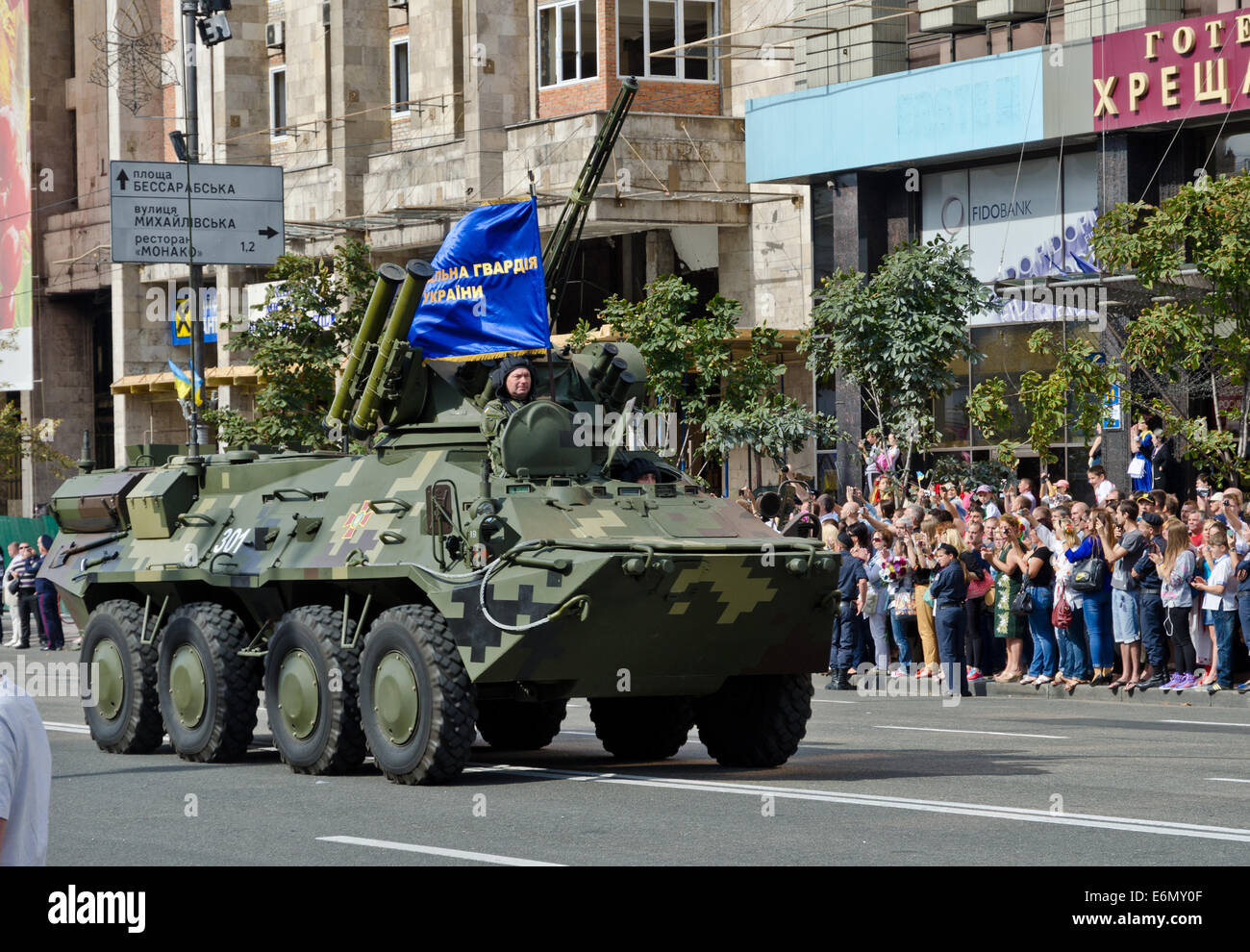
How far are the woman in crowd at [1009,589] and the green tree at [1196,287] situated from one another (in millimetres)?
2471

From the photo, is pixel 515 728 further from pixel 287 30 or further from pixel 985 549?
pixel 287 30

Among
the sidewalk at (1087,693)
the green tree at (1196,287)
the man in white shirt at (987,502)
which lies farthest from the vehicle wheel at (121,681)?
the green tree at (1196,287)

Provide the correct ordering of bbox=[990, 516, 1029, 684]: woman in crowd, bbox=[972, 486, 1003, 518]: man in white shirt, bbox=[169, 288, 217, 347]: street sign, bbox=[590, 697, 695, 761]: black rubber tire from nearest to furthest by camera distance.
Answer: bbox=[590, 697, 695, 761]: black rubber tire, bbox=[990, 516, 1029, 684]: woman in crowd, bbox=[972, 486, 1003, 518]: man in white shirt, bbox=[169, 288, 217, 347]: street sign

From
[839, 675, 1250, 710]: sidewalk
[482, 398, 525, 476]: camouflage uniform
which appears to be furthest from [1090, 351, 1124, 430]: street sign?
[482, 398, 525, 476]: camouflage uniform

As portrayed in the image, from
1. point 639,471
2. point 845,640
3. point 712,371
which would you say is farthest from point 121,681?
point 712,371

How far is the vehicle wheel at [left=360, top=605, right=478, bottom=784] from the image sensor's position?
1341 centimetres

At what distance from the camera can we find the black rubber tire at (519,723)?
16422 millimetres

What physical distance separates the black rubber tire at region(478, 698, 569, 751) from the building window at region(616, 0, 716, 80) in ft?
83.3

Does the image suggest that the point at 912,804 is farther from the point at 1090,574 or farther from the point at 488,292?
the point at 1090,574

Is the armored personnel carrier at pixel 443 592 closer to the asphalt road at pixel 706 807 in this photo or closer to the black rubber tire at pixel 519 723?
the black rubber tire at pixel 519 723

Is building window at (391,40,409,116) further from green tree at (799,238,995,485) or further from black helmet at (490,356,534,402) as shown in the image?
black helmet at (490,356,534,402)

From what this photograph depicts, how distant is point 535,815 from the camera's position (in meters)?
12.4
